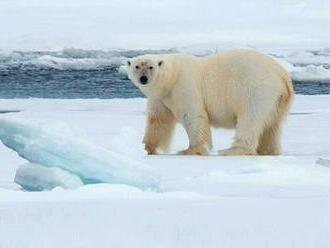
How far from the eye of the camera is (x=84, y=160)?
12.6 ft

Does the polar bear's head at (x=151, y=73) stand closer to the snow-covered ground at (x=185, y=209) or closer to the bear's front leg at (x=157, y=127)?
the bear's front leg at (x=157, y=127)

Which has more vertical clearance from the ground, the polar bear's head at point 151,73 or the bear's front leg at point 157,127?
the polar bear's head at point 151,73

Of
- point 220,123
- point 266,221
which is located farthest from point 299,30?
point 266,221

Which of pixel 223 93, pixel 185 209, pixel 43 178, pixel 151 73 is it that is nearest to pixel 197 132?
pixel 223 93

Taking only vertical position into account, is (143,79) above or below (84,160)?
below

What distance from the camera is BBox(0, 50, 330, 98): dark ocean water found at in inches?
588

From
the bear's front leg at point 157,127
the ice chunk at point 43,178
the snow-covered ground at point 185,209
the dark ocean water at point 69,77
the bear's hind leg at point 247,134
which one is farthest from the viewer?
the dark ocean water at point 69,77

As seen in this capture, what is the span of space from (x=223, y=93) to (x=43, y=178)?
2.68 m

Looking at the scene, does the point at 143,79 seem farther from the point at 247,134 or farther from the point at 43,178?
the point at 43,178

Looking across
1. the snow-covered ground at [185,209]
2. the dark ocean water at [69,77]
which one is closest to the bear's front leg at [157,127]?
the snow-covered ground at [185,209]

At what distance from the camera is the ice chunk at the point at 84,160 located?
381 cm

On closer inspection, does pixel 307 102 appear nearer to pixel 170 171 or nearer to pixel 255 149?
pixel 255 149

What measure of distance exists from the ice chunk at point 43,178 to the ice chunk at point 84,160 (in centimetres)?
5

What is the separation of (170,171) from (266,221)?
153 centimetres
